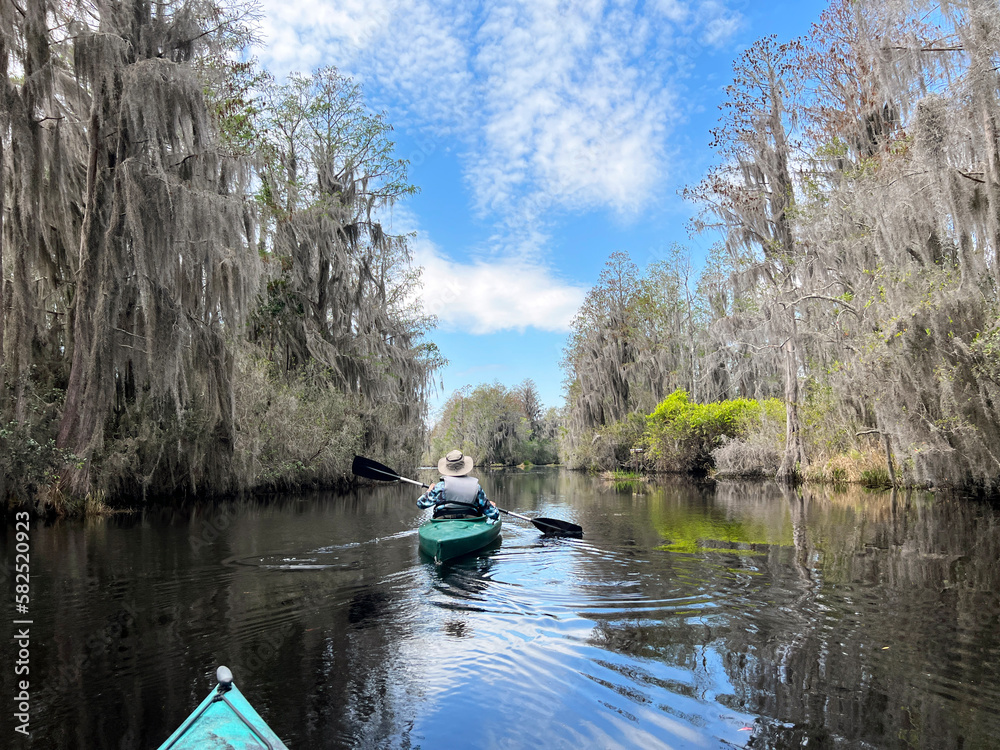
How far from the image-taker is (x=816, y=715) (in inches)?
132

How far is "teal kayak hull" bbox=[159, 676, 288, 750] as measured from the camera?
2275mm

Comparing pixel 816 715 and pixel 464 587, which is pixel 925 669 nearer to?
pixel 816 715

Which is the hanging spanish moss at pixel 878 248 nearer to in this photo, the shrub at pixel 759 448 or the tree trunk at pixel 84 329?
the shrub at pixel 759 448

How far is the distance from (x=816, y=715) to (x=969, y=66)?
1019cm

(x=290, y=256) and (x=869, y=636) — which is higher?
(x=290, y=256)

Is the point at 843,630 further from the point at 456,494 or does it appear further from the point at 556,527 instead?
the point at 556,527

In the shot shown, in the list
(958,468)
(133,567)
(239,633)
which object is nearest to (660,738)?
(239,633)

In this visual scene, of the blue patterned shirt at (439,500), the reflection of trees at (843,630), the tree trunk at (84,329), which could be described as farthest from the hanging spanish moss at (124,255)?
the reflection of trees at (843,630)

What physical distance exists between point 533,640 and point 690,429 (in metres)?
22.0

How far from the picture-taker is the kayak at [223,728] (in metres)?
2.28

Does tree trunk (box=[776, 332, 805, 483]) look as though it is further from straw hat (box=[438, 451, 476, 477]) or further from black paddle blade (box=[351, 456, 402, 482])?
straw hat (box=[438, 451, 476, 477])

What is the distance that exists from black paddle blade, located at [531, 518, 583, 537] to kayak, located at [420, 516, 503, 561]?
1550 mm

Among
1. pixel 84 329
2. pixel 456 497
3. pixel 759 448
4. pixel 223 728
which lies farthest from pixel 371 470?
pixel 759 448

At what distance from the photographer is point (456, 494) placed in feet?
28.8
